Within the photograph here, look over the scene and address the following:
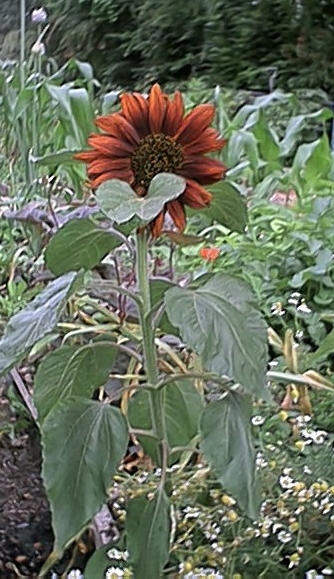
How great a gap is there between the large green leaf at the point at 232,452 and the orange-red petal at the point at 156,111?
0.20m

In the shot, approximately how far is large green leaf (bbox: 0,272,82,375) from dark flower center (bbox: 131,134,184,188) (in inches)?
3.3

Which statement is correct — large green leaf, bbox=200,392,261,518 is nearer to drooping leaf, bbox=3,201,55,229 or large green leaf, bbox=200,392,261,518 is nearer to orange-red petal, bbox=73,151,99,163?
orange-red petal, bbox=73,151,99,163

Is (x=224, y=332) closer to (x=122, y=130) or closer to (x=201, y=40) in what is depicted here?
(x=122, y=130)

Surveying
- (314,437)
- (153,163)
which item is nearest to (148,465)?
(314,437)

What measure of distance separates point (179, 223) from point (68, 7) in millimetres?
6418

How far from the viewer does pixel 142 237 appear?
67 centimetres

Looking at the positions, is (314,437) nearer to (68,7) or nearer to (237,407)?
(237,407)

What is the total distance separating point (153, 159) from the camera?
2.15 feet

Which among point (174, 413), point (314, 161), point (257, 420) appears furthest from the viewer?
point (314, 161)

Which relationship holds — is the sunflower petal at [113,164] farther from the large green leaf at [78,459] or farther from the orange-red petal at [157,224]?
the large green leaf at [78,459]

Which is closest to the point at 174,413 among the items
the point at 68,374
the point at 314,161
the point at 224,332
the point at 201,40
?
the point at 68,374

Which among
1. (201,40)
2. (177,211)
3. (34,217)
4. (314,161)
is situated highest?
(177,211)

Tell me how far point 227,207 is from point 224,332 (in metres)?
0.14

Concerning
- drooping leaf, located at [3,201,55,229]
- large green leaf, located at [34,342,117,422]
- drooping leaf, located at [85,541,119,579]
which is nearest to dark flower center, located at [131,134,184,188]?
large green leaf, located at [34,342,117,422]
